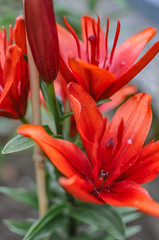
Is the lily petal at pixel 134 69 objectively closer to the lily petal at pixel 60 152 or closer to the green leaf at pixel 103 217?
the lily petal at pixel 60 152

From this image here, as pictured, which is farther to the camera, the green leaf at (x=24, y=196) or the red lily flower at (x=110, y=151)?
the green leaf at (x=24, y=196)

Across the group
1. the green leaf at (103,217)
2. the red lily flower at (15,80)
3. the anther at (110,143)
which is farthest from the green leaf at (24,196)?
the anther at (110,143)

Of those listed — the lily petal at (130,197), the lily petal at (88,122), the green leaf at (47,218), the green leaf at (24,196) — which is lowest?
the green leaf at (24,196)

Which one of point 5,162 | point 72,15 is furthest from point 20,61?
point 5,162

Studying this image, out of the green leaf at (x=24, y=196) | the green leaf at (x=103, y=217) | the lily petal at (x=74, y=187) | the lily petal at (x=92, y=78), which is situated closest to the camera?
the lily petal at (x=74, y=187)

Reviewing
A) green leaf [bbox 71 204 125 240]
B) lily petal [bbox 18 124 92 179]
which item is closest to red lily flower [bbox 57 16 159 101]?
lily petal [bbox 18 124 92 179]

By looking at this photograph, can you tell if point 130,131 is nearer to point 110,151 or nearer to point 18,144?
point 110,151

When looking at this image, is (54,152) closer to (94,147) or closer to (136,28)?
(94,147)
